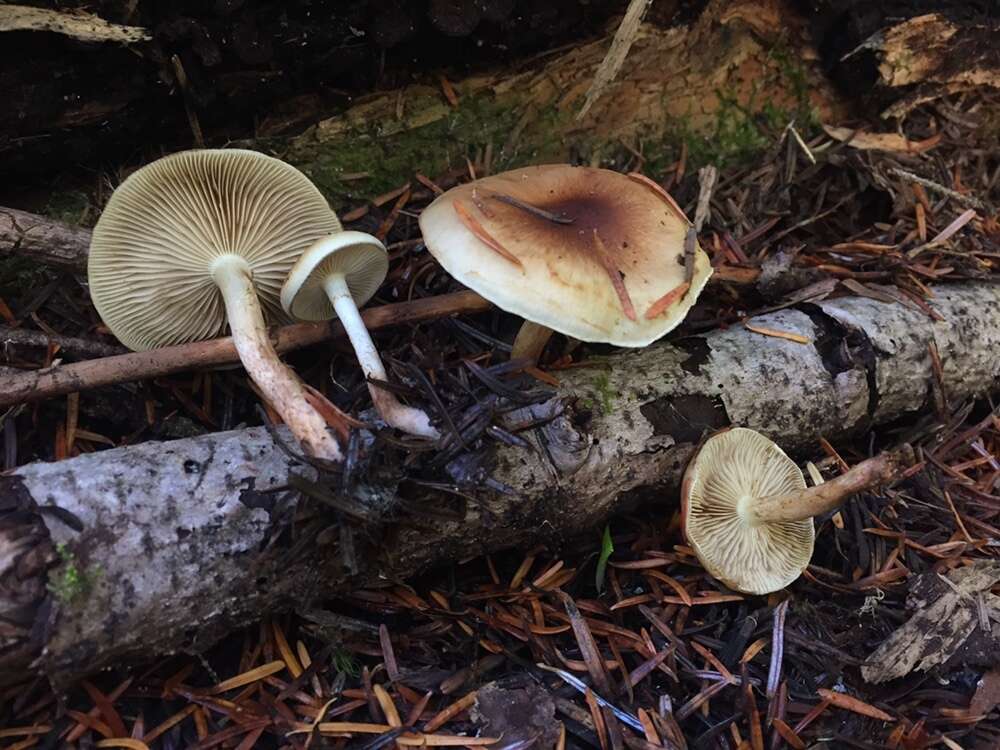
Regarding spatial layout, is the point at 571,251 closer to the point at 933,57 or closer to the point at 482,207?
the point at 482,207

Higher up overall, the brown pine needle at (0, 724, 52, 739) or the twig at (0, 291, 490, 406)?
the twig at (0, 291, 490, 406)

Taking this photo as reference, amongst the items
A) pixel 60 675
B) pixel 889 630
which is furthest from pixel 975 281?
pixel 60 675

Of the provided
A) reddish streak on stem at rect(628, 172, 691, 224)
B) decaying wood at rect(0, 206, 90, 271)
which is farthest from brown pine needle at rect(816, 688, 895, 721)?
decaying wood at rect(0, 206, 90, 271)

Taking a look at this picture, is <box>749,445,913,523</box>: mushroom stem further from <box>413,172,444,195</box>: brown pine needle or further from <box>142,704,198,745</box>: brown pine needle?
<box>142,704,198,745</box>: brown pine needle

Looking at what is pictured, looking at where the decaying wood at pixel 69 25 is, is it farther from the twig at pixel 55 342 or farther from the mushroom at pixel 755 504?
the mushroom at pixel 755 504

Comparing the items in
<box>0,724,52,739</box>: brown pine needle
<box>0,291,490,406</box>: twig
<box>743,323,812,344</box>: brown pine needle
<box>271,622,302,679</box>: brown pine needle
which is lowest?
<box>271,622,302,679</box>: brown pine needle

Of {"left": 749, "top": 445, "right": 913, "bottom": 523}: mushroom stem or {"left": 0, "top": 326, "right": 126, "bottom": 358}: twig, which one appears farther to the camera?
{"left": 0, "top": 326, "right": 126, "bottom": 358}: twig

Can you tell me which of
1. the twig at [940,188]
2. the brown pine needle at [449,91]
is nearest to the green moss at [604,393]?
the brown pine needle at [449,91]

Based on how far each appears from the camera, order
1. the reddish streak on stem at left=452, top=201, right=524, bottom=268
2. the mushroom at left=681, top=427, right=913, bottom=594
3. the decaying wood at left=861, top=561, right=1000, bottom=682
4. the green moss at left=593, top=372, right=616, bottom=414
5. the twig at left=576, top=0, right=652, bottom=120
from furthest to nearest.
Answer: the twig at left=576, top=0, right=652, bottom=120, the green moss at left=593, top=372, right=616, bottom=414, the mushroom at left=681, top=427, right=913, bottom=594, the decaying wood at left=861, top=561, right=1000, bottom=682, the reddish streak on stem at left=452, top=201, right=524, bottom=268
